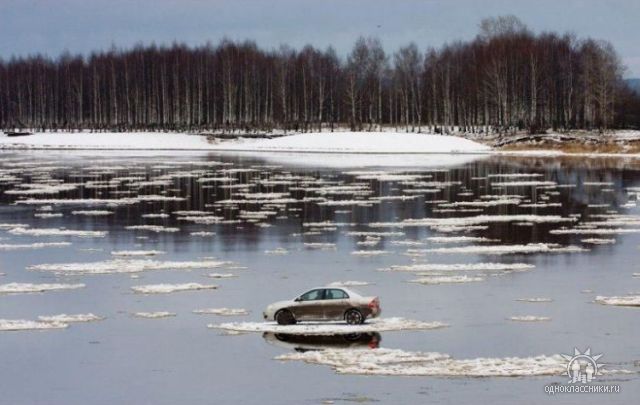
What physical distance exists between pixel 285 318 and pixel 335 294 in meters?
1.28

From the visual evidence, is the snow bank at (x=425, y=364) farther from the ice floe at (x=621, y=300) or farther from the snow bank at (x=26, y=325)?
the snow bank at (x=26, y=325)

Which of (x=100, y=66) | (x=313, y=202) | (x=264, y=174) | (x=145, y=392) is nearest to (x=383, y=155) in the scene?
(x=264, y=174)

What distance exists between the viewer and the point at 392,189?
6103 centimetres

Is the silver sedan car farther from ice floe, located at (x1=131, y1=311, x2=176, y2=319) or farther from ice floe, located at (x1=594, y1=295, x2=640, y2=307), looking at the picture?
ice floe, located at (x1=594, y1=295, x2=640, y2=307)

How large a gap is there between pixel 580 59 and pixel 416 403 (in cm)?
11986

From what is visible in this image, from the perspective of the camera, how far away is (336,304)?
79.9ft

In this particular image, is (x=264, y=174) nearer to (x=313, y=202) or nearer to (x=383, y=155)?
(x=313, y=202)

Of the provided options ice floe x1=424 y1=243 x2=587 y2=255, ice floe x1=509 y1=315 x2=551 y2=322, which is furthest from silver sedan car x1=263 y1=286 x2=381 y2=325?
ice floe x1=424 y1=243 x2=587 y2=255

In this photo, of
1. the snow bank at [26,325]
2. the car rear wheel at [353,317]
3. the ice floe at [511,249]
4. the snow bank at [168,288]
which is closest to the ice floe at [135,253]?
the snow bank at [168,288]

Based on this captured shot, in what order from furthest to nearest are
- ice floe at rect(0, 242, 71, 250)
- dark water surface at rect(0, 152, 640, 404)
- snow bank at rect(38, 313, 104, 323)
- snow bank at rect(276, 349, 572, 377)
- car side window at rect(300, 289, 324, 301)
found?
ice floe at rect(0, 242, 71, 250), snow bank at rect(38, 313, 104, 323), car side window at rect(300, 289, 324, 301), snow bank at rect(276, 349, 572, 377), dark water surface at rect(0, 152, 640, 404)

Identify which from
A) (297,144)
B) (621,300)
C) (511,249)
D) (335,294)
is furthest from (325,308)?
(297,144)

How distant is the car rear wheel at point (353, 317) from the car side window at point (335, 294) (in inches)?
15.0

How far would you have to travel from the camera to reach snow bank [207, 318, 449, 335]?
2386 cm

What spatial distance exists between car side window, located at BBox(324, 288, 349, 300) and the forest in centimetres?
9578
